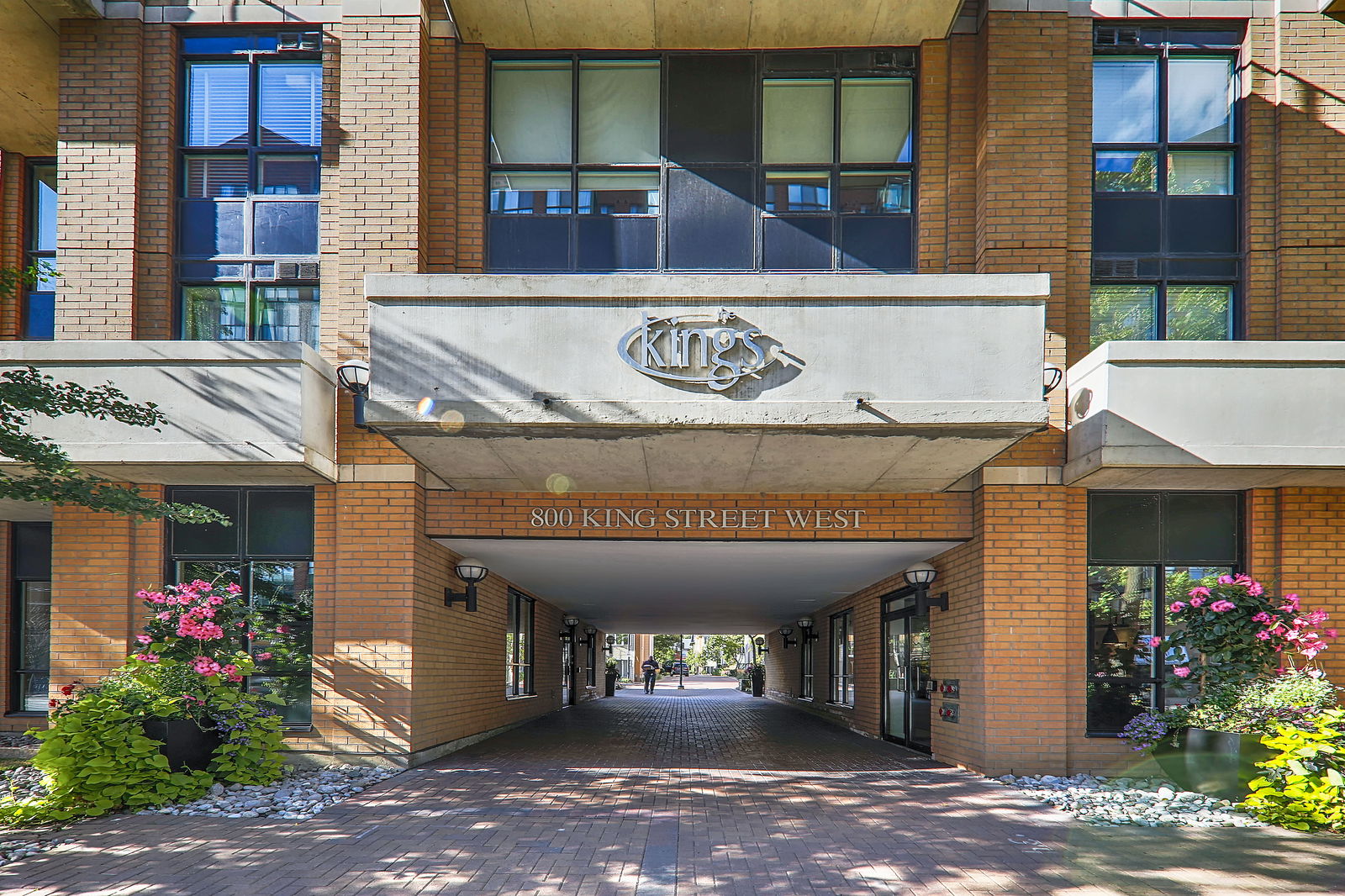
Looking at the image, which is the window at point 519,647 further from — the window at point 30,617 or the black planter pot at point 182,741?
the black planter pot at point 182,741

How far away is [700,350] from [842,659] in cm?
1335

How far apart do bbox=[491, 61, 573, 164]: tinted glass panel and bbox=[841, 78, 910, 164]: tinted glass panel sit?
330 centimetres

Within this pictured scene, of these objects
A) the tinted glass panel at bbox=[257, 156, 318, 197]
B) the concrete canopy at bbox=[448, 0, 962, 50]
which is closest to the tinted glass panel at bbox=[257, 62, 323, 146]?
the tinted glass panel at bbox=[257, 156, 318, 197]

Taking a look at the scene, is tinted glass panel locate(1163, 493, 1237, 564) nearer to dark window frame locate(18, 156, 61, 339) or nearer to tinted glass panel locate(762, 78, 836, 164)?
tinted glass panel locate(762, 78, 836, 164)

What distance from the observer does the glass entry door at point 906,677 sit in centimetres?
1345

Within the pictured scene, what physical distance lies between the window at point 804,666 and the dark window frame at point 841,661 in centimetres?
306

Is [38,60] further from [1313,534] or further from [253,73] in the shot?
[1313,534]

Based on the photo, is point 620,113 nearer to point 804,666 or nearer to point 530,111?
point 530,111

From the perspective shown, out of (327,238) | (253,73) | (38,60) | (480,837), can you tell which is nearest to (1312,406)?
(480,837)

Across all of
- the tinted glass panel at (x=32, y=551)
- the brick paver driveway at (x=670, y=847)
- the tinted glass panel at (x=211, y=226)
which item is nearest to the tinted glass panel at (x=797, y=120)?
the tinted glass panel at (x=211, y=226)

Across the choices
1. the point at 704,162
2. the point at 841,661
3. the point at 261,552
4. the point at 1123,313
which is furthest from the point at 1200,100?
the point at 841,661

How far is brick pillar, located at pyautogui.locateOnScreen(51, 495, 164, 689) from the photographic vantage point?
36.7 ft

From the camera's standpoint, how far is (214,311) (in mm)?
11938

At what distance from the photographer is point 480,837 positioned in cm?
773
